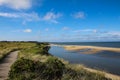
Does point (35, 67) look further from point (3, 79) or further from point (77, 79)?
point (77, 79)

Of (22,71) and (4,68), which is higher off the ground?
(22,71)

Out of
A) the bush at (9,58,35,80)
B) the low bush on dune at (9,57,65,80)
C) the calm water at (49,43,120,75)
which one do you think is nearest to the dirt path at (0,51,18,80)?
the bush at (9,58,35,80)

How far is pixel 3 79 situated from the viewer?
12938 mm

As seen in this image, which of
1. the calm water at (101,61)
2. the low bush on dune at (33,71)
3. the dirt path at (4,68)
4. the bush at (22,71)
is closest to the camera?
the bush at (22,71)

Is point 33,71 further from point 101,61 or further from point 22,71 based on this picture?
point 101,61

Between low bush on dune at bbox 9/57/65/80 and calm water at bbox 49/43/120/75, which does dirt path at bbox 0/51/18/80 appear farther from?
calm water at bbox 49/43/120/75

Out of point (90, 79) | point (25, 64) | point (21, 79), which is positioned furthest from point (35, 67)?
point (90, 79)

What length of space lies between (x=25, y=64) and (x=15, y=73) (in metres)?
1.24

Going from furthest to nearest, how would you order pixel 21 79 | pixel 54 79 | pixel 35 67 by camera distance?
pixel 35 67 → pixel 54 79 → pixel 21 79

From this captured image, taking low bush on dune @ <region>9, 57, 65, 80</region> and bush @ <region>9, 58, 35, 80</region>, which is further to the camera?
low bush on dune @ <region>9, 57, 65, 80</region>

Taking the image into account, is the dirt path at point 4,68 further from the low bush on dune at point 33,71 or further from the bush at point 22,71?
the low bush on dune at point 33,71

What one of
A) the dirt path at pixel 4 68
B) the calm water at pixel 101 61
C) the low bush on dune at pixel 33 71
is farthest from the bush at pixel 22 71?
the calm water at pixel 101 61

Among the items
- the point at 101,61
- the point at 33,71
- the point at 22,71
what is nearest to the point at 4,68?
the point at 22,71

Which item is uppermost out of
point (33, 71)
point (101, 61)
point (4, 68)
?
point (33, 71)
